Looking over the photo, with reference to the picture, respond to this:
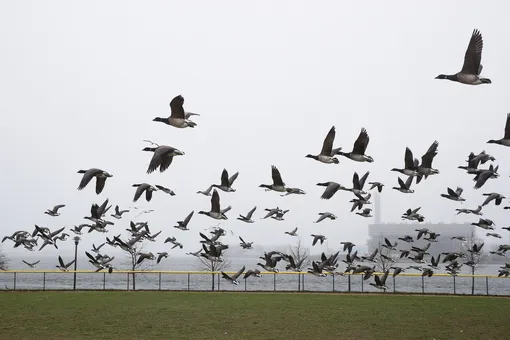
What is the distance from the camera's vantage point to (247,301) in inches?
1238

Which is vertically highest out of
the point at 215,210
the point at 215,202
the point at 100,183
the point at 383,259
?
the point at 100,183

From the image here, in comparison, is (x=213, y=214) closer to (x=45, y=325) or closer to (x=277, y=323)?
(x=277, y=323)

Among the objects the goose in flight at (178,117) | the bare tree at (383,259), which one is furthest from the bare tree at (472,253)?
the goose in flight at (178,117)

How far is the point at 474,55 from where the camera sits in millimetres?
12141

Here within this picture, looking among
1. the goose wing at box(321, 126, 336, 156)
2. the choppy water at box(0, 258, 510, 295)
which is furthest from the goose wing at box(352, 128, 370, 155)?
the choppy water at box(0, 258, 510, 295)

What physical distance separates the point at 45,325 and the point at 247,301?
505 inches

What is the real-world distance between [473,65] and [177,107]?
7.16m

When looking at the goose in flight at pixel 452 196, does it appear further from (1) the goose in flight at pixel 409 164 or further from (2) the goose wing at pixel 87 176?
(2) the goose wing at pixel 87 176

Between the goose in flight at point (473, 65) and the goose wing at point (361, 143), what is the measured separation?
310cm

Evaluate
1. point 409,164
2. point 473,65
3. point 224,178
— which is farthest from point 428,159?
point 224,178

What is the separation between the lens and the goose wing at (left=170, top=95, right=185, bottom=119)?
12.7 meters

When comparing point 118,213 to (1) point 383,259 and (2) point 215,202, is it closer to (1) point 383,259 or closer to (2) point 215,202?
(2) point 215,202

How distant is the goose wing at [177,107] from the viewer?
41.6ft

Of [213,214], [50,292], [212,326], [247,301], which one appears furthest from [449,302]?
[50,292]
